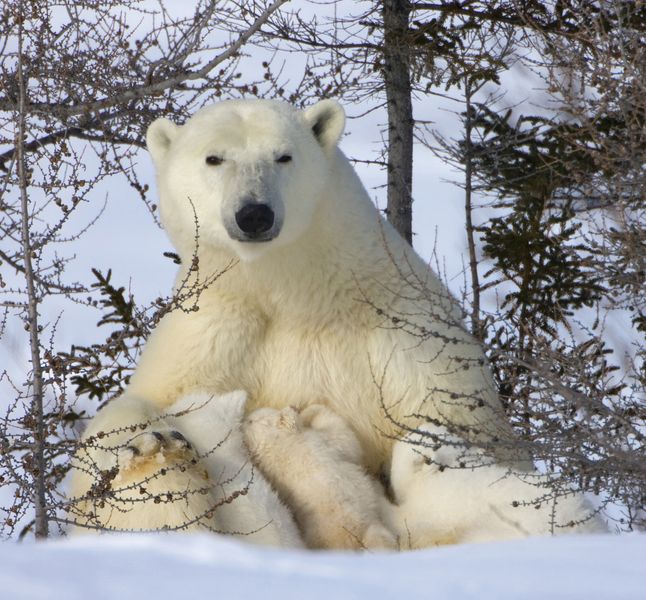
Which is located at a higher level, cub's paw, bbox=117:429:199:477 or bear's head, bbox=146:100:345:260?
bear's head, bbox=146:100:345:260

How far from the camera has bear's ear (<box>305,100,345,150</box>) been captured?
5.04 meters

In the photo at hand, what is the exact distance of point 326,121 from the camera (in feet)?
16.7

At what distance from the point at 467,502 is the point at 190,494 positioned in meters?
1.06

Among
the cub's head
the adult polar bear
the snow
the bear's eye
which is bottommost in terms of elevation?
the snow

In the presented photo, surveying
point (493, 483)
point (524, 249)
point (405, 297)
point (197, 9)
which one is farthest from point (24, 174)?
point (524, 249)

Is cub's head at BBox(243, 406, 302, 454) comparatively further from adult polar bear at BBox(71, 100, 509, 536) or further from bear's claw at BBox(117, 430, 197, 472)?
bear's claw at BBox(117, 430, 197, 472)

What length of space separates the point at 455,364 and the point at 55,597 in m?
3.36

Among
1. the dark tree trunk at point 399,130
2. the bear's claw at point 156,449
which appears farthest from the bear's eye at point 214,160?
the dark tree trunk at point 399,130

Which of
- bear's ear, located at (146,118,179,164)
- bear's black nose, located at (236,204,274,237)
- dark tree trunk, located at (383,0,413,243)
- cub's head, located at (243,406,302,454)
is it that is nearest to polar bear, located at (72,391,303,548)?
cub's head, located at (243,406,302,454)

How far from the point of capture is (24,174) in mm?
4676

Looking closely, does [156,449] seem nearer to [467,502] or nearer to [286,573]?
[467,502]

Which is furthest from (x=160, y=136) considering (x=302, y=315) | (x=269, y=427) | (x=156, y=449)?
(x=156, y=449)

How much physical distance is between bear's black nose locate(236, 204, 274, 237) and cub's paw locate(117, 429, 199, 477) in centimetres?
85

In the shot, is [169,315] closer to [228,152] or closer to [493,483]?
[228,152]
